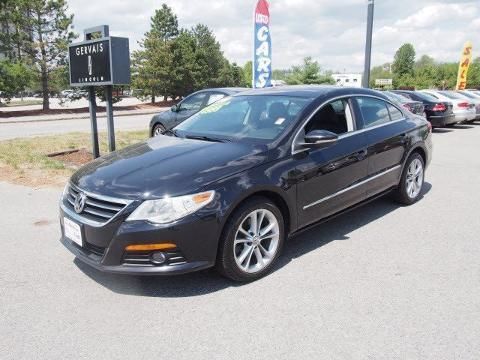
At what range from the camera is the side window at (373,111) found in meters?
4.95

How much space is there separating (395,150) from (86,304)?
3721 mm

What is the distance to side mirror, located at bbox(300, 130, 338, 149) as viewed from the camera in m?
3.98

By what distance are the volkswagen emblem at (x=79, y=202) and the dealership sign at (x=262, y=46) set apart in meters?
11.9

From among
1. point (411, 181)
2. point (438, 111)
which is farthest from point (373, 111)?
point (438, 111)

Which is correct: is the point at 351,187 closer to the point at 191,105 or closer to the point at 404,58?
the point at 191,105

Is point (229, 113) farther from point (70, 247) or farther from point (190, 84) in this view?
point (190, 84)

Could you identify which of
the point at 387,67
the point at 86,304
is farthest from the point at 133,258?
the point at 387,67

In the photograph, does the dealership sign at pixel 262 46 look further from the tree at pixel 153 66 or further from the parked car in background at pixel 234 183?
the tree at pixel 153 66

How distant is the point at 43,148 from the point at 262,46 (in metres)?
7.97

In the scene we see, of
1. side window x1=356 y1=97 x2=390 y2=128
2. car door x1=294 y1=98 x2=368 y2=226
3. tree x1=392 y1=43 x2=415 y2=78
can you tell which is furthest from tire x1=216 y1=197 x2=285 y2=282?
tree x1=392 y1=43 x2=415 y2=78

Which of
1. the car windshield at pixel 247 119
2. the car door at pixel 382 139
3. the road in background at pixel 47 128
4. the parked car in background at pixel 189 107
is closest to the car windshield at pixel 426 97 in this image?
the parked car in background at pixel 189 107

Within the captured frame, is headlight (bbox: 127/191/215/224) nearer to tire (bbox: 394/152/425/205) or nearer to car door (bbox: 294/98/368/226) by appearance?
car door (bbox: 294/98/368/226)

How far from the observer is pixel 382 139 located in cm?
501

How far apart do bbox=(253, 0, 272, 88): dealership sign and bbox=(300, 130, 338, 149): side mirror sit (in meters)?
11.2
